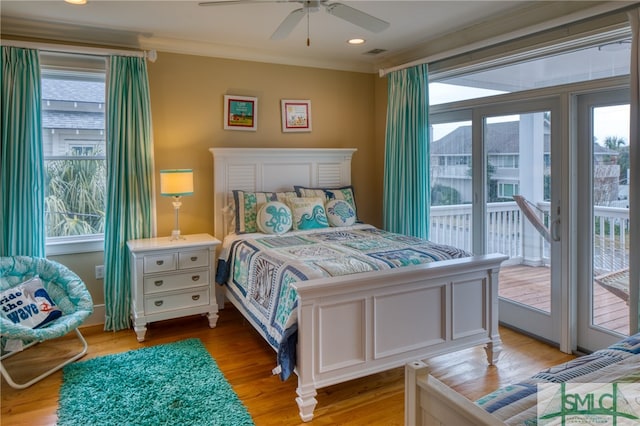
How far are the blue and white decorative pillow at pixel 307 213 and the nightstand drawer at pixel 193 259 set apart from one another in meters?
0.82

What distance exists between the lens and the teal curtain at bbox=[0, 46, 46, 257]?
3262mm

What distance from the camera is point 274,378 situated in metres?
2.81

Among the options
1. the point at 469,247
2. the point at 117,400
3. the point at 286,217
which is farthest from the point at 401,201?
the point at 117,400

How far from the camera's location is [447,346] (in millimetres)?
2779

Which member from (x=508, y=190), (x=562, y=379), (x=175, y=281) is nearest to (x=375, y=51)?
(x=508, y=190)

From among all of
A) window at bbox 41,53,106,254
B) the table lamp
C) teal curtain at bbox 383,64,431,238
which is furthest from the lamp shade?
teal curtain at bbox 383,64,431,238

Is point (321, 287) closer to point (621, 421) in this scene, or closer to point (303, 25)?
point (621, 421)

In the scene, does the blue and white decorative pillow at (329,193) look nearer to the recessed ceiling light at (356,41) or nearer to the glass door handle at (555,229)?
the recessed ceiling light at (356,41)

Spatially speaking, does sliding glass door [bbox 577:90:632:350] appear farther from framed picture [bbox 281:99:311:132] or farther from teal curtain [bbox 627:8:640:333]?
framed picture [bbox 281:99:311:132]

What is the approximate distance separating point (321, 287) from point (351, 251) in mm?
767

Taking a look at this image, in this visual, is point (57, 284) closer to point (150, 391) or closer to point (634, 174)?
point (150, 391)

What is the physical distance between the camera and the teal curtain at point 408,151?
409 centimetres

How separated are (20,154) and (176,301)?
161 cm

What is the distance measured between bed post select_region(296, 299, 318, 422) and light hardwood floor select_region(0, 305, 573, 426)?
8cm
